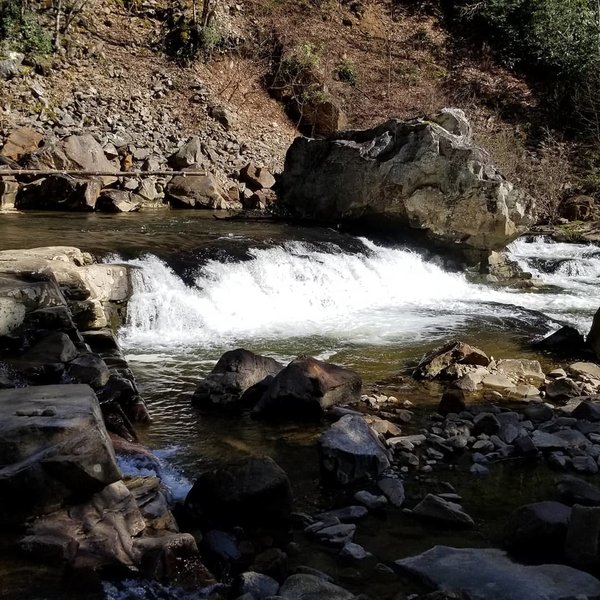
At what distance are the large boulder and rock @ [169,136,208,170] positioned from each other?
186 inches

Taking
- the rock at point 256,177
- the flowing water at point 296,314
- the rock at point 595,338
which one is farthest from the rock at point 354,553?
the rock at point 256,177

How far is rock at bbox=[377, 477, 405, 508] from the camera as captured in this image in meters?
4.56

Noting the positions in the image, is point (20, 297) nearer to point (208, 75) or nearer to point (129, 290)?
point (129, 290)

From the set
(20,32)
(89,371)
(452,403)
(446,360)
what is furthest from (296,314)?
(20,32)

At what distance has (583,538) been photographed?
3664 mm

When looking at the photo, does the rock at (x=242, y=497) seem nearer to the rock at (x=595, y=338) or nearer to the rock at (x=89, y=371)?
the rock at (x=89, y=371)

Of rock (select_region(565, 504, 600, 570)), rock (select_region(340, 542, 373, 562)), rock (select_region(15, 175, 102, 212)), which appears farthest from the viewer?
rock (select_region(15, 175, 102, 212))

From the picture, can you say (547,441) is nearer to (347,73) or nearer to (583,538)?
(583,538)

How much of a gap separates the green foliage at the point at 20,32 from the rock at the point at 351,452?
16494 millimetres

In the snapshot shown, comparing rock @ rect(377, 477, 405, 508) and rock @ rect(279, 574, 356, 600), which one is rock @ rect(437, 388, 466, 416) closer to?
rock @ rect(377, 477, 405, 508)

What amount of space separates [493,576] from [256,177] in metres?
15.4

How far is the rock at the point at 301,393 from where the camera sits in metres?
6.08

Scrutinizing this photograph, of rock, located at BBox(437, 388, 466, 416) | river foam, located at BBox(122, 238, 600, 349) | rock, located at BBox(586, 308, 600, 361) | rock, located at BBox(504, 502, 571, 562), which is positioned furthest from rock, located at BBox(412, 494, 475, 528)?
rock, located at BBox(586, 308, 600, 361)

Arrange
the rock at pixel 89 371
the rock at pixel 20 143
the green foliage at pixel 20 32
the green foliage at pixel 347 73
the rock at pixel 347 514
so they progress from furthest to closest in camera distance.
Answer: the green foliage at pixel 347 73 < the green foliage at pixel 20 32 < the rock at pixel 20 143 < the rock at pixel 89 371 < the rock at pixel 347 514
